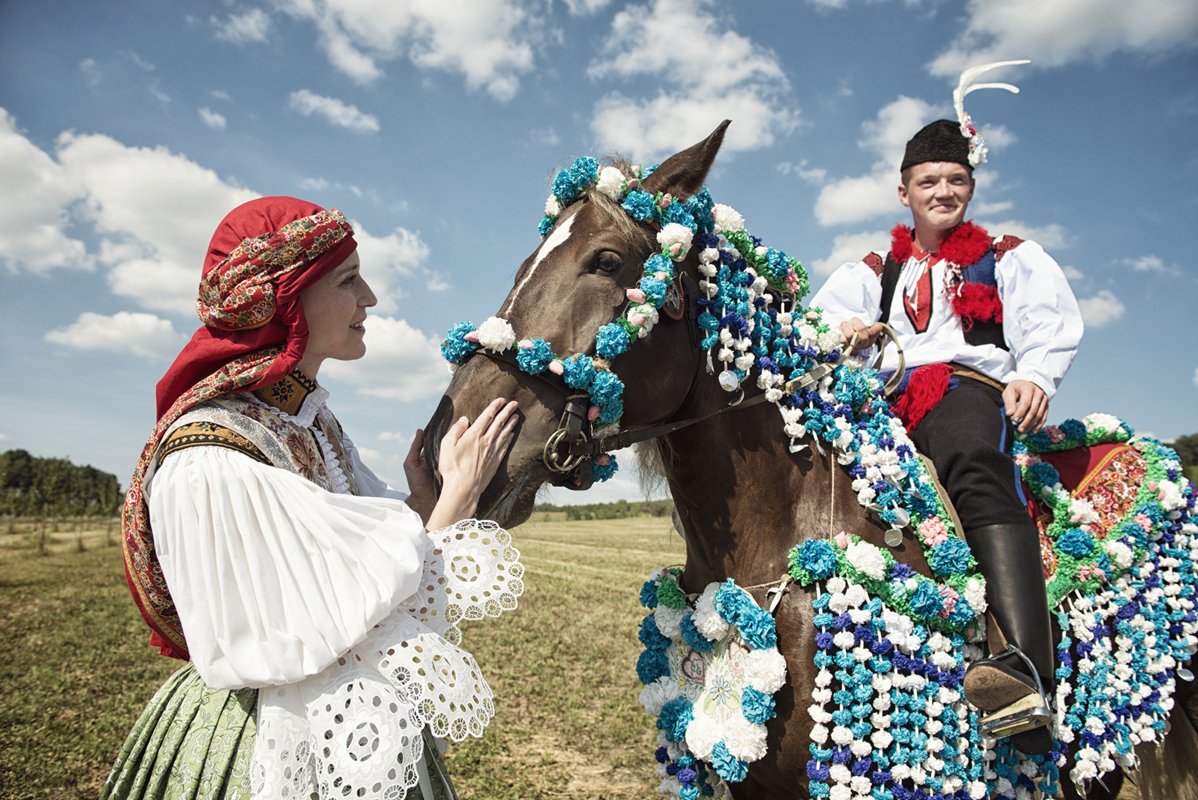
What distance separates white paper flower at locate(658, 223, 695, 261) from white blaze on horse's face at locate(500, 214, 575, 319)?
324mm

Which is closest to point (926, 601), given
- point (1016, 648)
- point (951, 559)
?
point (951, 559)

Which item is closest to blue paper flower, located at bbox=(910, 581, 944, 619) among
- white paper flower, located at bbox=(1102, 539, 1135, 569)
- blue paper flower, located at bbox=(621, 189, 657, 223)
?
white paper flower, located at bbox=(1102, 539, 1135, 569)

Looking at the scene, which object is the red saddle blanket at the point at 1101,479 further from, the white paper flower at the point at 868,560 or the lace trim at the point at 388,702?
the lace trim at the point at 388,702

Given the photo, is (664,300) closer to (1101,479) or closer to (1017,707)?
(1017,707)

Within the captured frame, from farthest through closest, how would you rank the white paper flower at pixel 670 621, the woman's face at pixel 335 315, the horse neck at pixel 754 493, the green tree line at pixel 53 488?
the green tree line at pixel 53 488
the white paper flower at pixel 670 621
the horse neck at pixel 754 493
the woman's face at pixel 335 315

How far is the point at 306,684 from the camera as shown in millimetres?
1720

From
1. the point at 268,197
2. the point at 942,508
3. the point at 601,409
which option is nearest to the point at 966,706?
the point at 942,508

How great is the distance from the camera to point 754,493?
2504 mm

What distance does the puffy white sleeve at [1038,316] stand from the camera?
284cm

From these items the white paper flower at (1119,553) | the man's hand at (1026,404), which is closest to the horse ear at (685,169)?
the man's hand at (1026,404)

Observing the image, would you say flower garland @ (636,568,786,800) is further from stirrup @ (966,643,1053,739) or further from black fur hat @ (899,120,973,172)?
black fur hat @ (899,120,973,172)

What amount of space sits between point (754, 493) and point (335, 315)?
1521 millimetres

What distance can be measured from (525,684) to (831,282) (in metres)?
6.46

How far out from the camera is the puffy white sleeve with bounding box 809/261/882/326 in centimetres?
339
